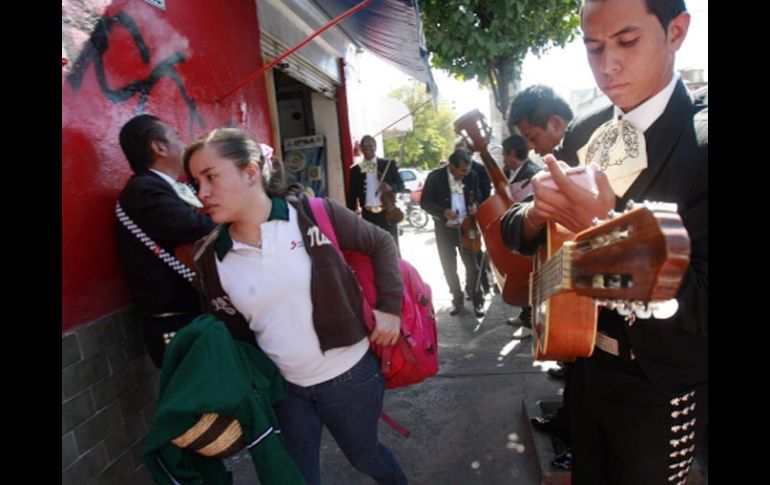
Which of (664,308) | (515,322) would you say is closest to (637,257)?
(664,308)

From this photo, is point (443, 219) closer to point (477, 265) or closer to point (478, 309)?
point (477, 265)

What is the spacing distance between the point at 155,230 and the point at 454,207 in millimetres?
3703

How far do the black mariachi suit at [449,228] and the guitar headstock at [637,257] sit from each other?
442 cm

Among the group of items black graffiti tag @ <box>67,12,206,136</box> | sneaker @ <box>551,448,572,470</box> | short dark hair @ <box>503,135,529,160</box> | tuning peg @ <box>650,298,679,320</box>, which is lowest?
sneaker @ <box>551,448,572,470</box>

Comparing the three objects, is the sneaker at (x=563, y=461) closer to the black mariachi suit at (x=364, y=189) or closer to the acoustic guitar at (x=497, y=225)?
the acoustic guitar at (x=497, y=225)

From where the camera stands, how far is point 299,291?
1756 millimetres

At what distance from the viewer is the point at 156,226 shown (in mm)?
2314

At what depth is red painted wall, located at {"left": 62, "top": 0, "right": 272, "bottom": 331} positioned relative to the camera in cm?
227

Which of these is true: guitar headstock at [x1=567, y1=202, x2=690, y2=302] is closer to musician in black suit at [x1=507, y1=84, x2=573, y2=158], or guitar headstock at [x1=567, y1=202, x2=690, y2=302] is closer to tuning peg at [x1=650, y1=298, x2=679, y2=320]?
tuning peg at [x1=650, y1=298, x2=679, y2=320]

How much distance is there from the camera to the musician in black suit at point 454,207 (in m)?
5.34

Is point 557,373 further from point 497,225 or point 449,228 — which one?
point 449,228

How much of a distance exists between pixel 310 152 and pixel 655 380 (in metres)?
6.98

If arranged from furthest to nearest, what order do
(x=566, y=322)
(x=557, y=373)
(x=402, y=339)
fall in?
(x=557, y=373), (x=402, y=339), (x=566, y=322)

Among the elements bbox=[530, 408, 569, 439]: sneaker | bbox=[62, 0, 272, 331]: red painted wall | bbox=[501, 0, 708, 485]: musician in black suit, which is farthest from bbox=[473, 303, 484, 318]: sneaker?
bbox=[501, 0, 708, 485]: musician in black suit
